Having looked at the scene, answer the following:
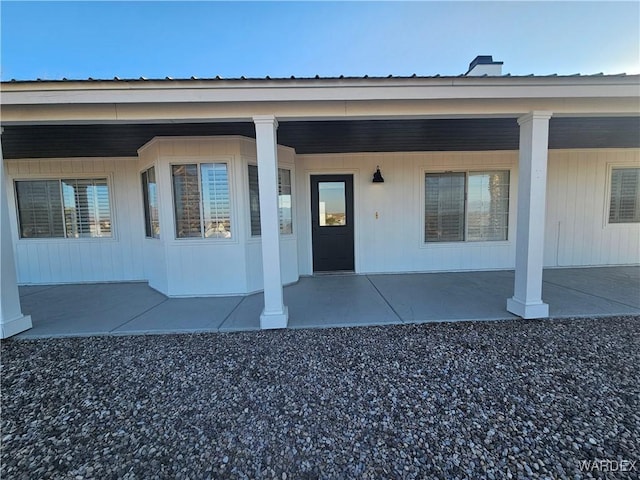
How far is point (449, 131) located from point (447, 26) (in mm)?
4768

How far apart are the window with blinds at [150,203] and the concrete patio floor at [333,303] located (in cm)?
114

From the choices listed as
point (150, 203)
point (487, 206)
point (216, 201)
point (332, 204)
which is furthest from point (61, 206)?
point (487, 206)

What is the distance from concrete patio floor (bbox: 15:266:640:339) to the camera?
364 cm

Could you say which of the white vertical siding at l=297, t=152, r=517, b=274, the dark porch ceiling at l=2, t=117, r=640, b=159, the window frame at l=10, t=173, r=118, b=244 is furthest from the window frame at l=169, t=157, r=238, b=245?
the window frame at l=10, t=173, r=118, b=244

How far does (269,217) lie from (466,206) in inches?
186

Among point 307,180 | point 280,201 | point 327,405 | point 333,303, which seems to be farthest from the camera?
point 307,180

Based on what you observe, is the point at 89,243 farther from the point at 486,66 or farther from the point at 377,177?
the point at 486,66

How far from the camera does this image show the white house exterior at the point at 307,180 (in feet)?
10.3

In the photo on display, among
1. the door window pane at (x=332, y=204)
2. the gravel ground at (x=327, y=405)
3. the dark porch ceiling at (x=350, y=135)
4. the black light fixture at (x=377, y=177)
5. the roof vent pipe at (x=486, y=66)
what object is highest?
the roof vent pipe at (x=486, y=66)

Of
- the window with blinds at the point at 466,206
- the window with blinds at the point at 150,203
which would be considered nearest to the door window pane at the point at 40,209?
the window with blinds at the point at 150,203

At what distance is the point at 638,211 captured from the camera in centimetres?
627

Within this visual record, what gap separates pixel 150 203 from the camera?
539 centimetres

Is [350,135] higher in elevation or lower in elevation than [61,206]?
higher

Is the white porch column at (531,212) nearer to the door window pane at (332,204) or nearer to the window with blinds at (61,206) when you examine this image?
the door window pane at (332,204)
